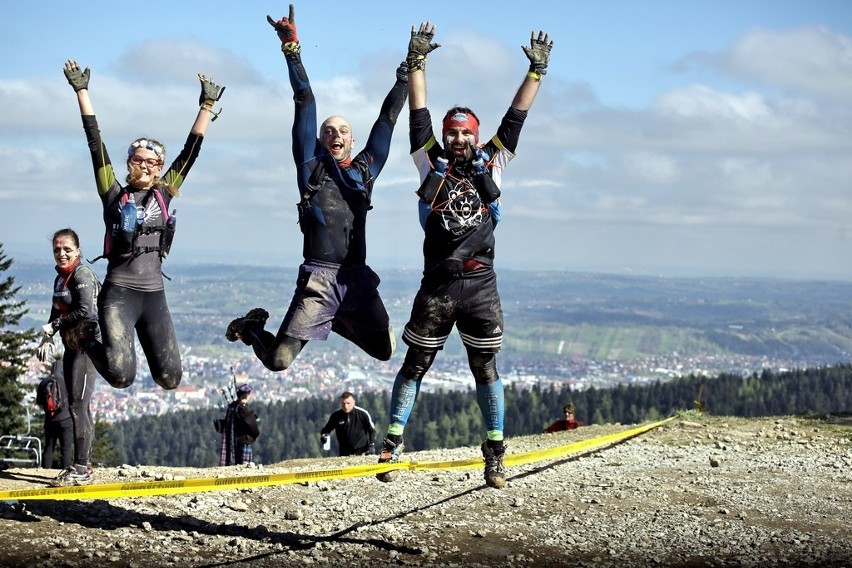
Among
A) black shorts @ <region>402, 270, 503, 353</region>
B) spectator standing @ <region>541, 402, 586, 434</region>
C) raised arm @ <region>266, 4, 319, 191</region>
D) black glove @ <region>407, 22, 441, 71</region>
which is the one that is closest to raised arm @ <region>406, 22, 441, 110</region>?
black glove @ <region>407, 22, 441, 71</region>

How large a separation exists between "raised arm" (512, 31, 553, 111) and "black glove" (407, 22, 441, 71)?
0.83 metres

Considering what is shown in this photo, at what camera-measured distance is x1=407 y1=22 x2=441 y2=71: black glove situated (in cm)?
905

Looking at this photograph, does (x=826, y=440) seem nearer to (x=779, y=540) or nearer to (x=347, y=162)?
(x=779, y=540)

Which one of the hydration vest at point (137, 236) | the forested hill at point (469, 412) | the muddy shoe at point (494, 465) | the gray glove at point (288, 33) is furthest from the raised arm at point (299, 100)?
the forested hill at point (469, 412)

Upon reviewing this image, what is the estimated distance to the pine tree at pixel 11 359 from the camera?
42475 millimetres

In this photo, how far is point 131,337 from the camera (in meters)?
9.30

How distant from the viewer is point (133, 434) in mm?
95625

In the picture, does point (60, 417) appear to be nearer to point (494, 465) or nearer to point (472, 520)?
point (472, 520)

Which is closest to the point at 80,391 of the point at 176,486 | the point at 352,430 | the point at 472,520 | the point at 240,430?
the point at 176,486

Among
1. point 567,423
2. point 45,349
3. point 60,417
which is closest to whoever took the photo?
point 45,349

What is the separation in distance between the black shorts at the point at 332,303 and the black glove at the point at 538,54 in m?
2.44

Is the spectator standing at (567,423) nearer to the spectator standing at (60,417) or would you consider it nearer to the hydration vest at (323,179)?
the spectator standing at (60,417)

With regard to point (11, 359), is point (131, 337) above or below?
above

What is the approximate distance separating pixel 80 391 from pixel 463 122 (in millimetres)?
5015
